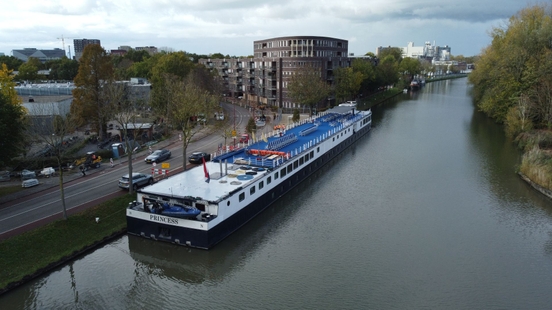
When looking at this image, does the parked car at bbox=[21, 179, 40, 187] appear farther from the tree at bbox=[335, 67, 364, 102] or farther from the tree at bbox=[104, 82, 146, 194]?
the tree at bbox=[335, 67, 364, 102]

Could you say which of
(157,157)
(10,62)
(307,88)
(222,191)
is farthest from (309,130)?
(10,62)

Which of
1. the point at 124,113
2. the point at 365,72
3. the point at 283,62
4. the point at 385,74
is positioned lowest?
the point at 124,113

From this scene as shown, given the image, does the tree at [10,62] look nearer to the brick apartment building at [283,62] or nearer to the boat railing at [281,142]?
the brick apartment building at [283,62]

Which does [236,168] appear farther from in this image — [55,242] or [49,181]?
[49,181]

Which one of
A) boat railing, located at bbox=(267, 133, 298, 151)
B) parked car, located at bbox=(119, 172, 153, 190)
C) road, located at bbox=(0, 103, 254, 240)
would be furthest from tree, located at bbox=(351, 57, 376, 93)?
parked car, located at bbox=(119, 172, 153, 190)

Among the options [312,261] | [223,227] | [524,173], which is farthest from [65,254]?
[524,173]

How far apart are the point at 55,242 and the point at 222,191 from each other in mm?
11363

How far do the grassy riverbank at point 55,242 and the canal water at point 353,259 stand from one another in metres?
0.75

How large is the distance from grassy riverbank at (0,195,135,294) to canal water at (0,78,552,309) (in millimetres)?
746

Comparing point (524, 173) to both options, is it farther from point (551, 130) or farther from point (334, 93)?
point (334, 93)

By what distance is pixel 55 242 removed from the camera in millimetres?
25750

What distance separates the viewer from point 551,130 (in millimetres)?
56031

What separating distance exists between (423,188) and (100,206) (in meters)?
→ 29.8

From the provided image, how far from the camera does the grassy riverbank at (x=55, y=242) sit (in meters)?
23.1
